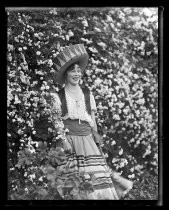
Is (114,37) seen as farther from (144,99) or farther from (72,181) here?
(72,181)

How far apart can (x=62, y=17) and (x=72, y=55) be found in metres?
0.38

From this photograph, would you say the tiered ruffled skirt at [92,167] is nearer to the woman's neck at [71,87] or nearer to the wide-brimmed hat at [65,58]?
the woman's neck at [71,87]

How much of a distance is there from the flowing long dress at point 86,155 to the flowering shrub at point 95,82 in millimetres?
87

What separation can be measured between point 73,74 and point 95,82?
0.23 m

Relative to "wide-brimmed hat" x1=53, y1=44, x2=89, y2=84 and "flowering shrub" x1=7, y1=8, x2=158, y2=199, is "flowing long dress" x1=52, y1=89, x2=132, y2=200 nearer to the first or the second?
"flowering shrub" x1=7, y1=8, x2=158, y2=199

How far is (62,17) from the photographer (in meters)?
4.97

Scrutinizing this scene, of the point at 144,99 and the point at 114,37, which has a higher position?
the point at 114,37

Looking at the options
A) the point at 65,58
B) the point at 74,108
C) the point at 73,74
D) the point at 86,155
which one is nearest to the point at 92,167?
the point at 86,155

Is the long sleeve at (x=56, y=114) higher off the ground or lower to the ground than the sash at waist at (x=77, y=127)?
higher

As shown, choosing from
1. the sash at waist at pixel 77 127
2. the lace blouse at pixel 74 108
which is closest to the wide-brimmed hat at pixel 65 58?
the lace blouse at pixel 74 108

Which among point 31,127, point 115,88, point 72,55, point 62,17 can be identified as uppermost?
point 62,17

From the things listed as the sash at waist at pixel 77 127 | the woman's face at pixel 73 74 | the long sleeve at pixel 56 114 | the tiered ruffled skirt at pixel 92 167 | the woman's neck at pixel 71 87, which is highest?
the woman's face at pixel 73 74

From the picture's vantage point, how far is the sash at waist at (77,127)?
4.93 meters
